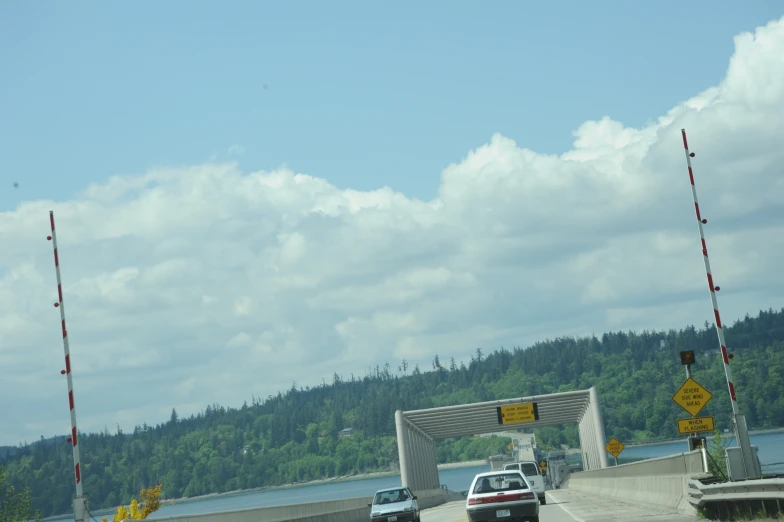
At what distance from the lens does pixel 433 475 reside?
306ft

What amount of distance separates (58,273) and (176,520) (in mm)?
8281

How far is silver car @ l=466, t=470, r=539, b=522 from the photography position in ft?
68.9

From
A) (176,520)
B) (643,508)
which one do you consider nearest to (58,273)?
(176,520)

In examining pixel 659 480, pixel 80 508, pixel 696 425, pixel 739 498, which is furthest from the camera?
pixel 659 480

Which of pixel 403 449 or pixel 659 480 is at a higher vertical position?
pixel 659 480

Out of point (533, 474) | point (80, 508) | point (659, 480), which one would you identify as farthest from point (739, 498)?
point (533, 474)

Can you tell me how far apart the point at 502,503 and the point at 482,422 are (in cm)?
6105

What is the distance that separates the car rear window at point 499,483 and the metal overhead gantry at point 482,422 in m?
50.4

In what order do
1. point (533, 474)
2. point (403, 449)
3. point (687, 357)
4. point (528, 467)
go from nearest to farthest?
point (687, 357) → point (533, 474) → point (528, 467) → point (403, 449)

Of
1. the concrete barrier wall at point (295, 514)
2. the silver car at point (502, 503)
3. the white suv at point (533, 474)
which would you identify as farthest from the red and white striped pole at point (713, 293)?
the white suv at point (533, 474)

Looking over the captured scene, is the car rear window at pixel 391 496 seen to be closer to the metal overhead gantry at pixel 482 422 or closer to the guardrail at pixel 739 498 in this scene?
the guardrail at pixel 739 498

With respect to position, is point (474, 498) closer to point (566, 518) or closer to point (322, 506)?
point (566, 518)

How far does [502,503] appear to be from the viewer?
69.4 ft

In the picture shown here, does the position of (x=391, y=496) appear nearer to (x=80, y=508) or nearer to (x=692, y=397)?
(x=692, y=397)
